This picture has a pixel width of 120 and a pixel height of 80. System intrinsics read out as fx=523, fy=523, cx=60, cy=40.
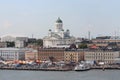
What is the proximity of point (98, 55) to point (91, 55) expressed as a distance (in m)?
0.43

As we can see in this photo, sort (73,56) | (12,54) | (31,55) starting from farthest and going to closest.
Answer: (12,54), (31,55), (73,56)

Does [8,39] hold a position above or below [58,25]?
below

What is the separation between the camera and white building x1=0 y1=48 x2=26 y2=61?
3416cm

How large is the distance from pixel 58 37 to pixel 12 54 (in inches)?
238

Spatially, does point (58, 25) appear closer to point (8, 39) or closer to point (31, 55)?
point (31, 55)

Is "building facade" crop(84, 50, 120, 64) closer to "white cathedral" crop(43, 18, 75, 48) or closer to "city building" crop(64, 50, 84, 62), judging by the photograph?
"city building" crop(64, 50, 84, 62)

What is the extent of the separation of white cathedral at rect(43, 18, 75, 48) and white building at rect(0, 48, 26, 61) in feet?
13.3

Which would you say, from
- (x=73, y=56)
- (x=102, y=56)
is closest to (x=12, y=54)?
(x=73, y=56)

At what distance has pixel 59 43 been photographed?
128 ft

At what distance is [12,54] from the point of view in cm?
3431

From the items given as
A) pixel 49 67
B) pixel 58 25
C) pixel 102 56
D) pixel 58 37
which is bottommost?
pixel 49 67

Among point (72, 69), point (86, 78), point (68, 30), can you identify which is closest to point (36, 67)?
point (72, 69)

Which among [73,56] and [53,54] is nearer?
[73,56]

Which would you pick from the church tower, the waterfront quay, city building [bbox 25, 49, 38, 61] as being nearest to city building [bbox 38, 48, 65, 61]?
city building [bbox 25, 49, 38, 61]
